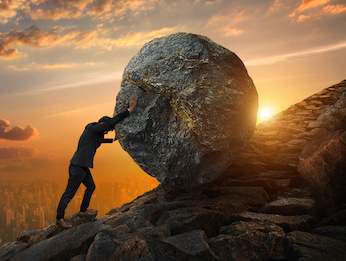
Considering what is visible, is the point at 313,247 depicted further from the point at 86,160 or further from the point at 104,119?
the point at 104,119

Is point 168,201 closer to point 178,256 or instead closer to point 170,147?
point 170,147

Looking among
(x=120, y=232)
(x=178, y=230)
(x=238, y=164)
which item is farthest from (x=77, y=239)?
(x=238, y=164)

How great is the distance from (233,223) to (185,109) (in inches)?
115

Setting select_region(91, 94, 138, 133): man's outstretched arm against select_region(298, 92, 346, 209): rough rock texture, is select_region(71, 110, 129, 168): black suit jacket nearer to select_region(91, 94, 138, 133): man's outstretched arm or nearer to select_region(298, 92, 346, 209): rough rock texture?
select_region(91, 94, 138, 133): man's outstretched arm

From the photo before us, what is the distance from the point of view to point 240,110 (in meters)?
7.77

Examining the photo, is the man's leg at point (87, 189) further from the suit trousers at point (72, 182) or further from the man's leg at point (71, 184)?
the man's leg at point (71, 184)

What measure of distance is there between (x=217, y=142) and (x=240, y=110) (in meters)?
1.22

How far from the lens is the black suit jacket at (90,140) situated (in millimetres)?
7371

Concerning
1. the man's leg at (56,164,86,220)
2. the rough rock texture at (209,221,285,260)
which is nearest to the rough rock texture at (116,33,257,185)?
the man's leg at (56,164,86,220)

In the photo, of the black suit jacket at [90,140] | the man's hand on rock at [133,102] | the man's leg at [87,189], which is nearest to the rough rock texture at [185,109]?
the man's hand on rock at [133,102]

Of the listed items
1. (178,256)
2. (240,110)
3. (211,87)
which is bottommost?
(178,256)

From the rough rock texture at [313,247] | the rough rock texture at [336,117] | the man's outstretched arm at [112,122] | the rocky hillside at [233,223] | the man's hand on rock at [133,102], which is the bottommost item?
the rough rock texture at [313,247]

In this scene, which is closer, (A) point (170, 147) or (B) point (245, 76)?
(A) point (170, 147)

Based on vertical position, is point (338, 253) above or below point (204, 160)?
below
